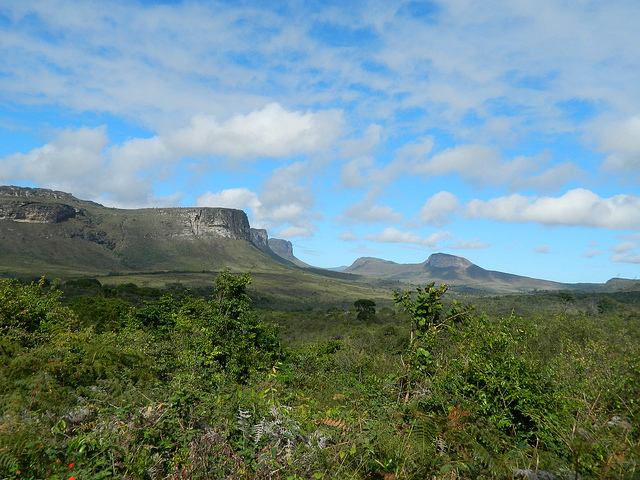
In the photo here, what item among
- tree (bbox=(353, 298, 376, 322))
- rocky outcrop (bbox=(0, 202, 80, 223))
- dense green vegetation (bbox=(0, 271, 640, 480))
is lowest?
tree (bbox=(353, 298, 376, 322))

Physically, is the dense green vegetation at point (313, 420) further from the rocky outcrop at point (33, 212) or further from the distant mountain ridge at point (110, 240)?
the rocky outcrop at point (33, 212)

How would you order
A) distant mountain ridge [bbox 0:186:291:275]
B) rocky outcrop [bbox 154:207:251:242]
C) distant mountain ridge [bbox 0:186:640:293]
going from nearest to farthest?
distant mountain ridge [bbox 0:186:640:293] → distant mountain ridge [bbox 0:186:291:275] → rocky outcrop [bbox 154:207:251:242]

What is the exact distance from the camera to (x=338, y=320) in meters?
47.1

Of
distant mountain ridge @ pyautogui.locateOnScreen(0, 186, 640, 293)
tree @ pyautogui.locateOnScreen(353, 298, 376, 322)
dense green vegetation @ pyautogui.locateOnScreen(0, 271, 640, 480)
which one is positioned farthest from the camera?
distant mountain ridge @ pyautogui.locateOnScreen(0, 186, 640, 293)

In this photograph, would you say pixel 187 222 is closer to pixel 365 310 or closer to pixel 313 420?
pixel 365 310

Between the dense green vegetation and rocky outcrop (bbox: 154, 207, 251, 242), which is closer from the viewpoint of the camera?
the dense green vegetation

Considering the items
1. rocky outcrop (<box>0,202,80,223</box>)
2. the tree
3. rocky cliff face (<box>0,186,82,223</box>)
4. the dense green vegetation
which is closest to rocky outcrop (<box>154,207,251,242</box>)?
rocky cliff face (<box>0,186,82,223</box>)

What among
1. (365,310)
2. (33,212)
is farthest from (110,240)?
(365,310)

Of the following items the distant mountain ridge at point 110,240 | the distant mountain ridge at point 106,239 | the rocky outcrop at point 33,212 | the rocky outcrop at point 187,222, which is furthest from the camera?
Answer: the rocky outcrop at point 187,222

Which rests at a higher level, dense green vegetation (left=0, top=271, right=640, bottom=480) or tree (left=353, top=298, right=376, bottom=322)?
dense green vegetation (left=0, top=271, right=640, bottom=480)

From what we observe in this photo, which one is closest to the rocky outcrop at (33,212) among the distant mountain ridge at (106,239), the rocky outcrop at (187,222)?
the distant mountain ridge at (106,239)

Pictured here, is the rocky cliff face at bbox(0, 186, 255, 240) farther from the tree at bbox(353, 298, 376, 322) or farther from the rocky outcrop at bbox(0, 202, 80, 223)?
the tree at bbox(353, 298, 376, 322)

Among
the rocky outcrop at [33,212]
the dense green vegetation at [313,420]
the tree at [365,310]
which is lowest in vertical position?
the tree at [365,310]

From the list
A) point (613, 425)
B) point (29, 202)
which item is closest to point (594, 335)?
point (613, 425)
